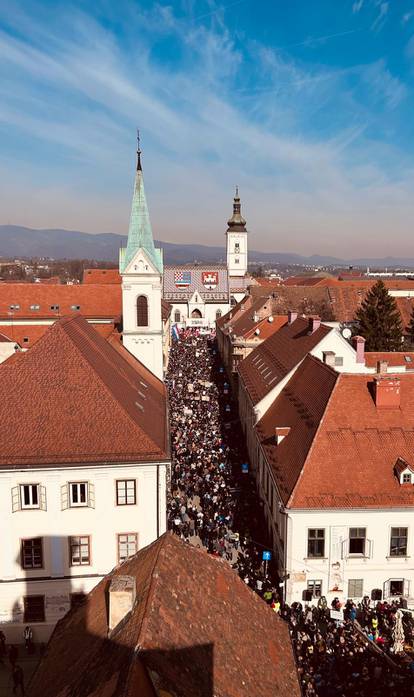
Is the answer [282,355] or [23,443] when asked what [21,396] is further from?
[282,355]

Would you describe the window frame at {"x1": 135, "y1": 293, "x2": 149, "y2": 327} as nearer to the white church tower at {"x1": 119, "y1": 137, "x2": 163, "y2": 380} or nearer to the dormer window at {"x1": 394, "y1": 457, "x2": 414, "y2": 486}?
the white church tower at {"x1": 119, "y1": 137, "x2": 163, "y2": 380}

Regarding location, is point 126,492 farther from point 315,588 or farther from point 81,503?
point 315,588

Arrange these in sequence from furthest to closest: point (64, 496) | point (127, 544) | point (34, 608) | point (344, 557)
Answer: point (344, 557) < point (127, 544) < point (34, 608) < point (64, 496)

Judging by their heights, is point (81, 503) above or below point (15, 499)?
below

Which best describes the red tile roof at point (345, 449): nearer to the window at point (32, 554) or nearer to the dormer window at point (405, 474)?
the dormer window at point (405, 474)

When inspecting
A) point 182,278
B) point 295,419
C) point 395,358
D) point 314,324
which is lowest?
point 295,419

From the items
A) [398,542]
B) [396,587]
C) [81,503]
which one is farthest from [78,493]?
[396,587]

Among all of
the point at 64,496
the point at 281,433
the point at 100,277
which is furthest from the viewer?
the point at 100,277

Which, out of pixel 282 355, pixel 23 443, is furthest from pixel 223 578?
pixel 282 355
